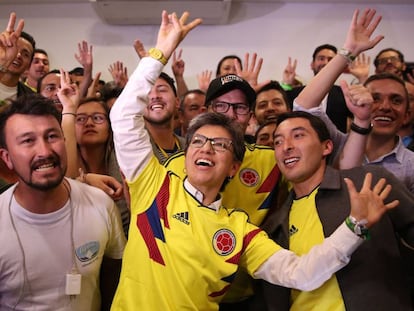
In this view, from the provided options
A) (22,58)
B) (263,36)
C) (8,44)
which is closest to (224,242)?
(8,44)

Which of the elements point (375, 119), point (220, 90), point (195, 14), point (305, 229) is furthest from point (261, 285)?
point (195, 14)

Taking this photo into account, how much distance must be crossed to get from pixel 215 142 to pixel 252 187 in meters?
0.41

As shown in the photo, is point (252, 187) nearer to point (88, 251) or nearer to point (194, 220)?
point (194, 220)

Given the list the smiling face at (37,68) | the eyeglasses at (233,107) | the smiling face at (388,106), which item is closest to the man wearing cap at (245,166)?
the eyeglasses at (233,107)

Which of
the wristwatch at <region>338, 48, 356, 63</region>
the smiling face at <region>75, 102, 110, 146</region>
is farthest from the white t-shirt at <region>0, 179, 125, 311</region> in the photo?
the wristwatch at <region>338, 48, 356, 63</region>

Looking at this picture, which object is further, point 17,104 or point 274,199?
point 274,199

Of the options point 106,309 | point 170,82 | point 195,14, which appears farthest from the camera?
point 195,14

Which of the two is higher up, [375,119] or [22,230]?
[375,119]

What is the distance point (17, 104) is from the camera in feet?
5.51

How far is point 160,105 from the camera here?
96.3 inches

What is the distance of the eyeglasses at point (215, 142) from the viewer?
5.66ft

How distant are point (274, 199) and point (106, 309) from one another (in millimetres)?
886

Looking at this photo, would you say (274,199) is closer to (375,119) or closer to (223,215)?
(223,215)

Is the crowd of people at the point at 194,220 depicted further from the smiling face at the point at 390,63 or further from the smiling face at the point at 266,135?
the smiling face at the point at 390,63
